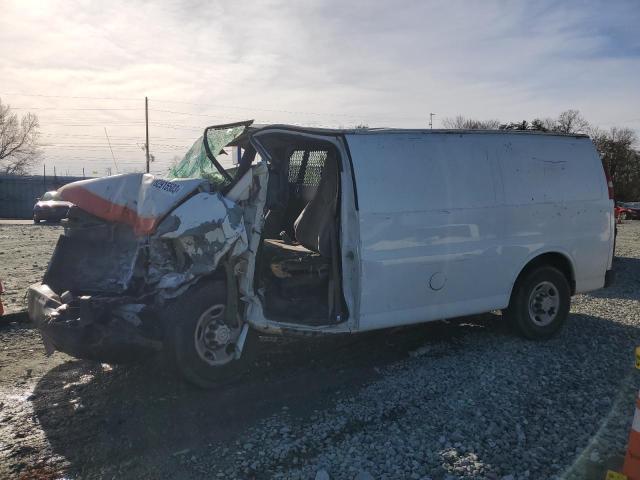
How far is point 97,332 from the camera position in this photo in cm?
425

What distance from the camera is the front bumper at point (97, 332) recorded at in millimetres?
4250

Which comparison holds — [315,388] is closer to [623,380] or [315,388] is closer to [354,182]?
[354,182]

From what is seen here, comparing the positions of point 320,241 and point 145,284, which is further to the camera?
point 320,241

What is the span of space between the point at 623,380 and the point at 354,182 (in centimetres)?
318

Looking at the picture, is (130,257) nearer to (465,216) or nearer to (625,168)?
(465,216)

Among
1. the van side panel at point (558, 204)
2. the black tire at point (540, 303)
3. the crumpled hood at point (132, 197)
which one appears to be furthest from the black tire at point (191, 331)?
the black tire at point (540, 303)

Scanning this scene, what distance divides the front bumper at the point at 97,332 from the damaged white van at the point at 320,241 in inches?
0.5

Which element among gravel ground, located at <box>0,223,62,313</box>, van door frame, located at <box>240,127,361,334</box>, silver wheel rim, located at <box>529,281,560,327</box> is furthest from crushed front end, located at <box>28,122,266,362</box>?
silver wheel rim, located at <box>529,281,560,327</box>

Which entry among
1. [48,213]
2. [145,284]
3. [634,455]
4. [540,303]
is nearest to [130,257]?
[145,284]

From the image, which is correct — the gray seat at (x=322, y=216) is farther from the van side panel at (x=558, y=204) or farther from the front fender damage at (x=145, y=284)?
the van side panel at (x=558, y=204)

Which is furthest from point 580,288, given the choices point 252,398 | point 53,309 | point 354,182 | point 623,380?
point 53,309

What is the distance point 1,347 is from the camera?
5926mm

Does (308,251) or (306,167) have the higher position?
(306,167)

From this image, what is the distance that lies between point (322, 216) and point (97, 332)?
2399 millimetres
